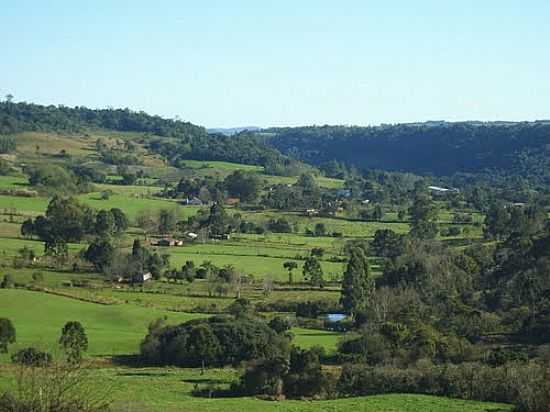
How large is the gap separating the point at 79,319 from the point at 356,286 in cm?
1896

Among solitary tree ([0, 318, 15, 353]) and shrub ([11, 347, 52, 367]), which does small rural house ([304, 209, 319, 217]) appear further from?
shrub ([11, 347, 52, 367])

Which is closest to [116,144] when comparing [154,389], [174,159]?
[174,159]

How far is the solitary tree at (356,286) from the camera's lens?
58.5 metres

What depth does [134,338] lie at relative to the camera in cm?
5031

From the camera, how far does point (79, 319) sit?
5338 cm

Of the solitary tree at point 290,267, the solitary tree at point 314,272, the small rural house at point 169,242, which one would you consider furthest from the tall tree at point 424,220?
the small rural house at point 169,242

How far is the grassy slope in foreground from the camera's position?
4781 centimetres

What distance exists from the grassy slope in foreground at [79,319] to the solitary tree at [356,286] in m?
11.1

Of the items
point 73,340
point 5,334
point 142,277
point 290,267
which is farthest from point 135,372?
point 290,267

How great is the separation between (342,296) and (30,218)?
1687 inches

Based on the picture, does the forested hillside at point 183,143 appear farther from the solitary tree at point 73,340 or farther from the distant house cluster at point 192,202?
the solitary tree at point 73,340

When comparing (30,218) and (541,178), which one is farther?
(541,178)

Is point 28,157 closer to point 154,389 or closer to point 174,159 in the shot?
point 174,159

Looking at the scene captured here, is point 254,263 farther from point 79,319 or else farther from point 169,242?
point 79,319
